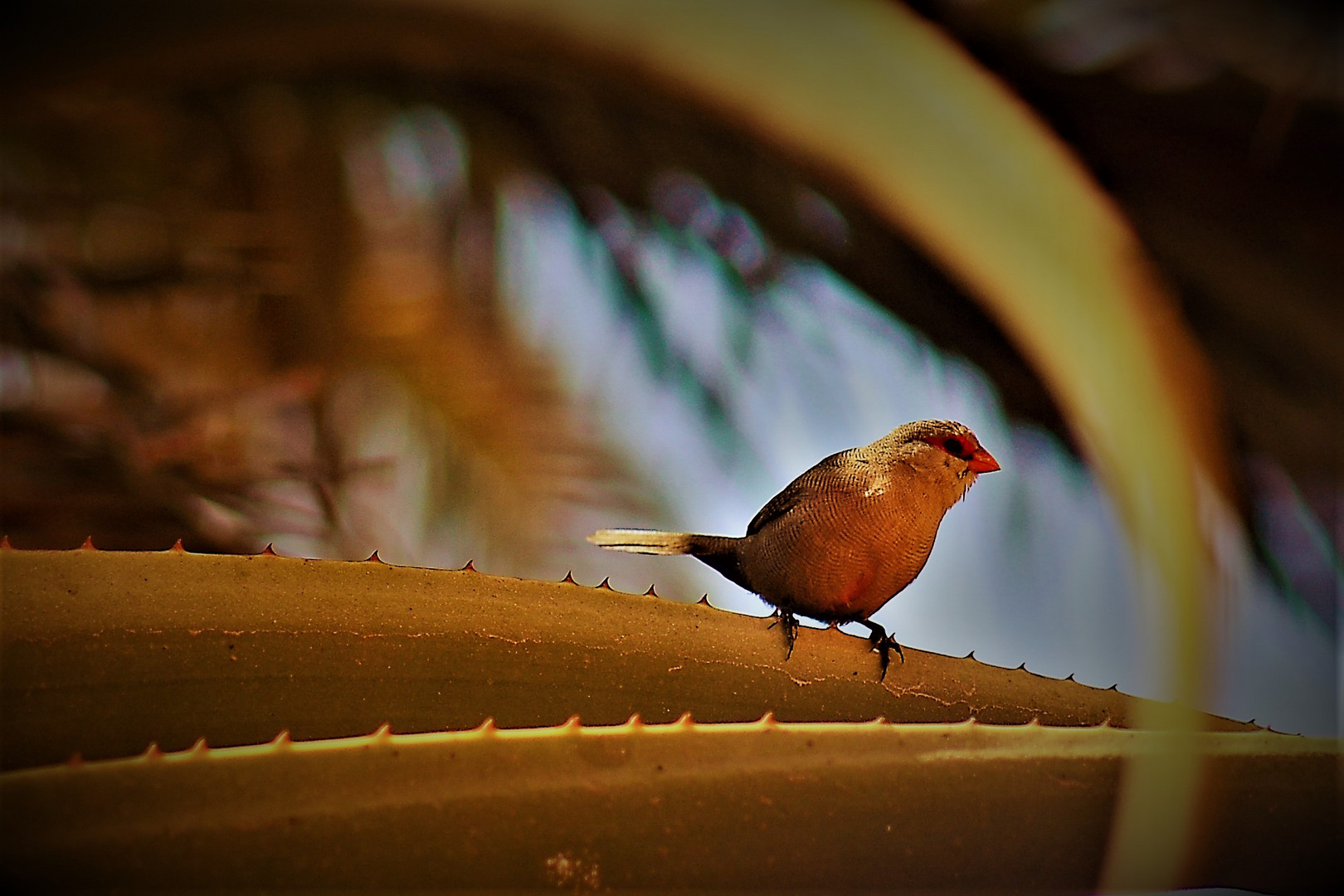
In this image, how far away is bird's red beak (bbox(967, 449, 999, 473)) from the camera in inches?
73.4

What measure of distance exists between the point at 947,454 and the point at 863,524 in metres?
0.25

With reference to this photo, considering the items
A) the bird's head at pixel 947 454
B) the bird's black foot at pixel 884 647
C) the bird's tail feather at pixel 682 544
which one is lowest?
the bird's black foot at pixel 884 647

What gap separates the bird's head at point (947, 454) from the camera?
182 centimetres

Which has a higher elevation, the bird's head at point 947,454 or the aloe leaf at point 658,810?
the bird's head at point 947,454

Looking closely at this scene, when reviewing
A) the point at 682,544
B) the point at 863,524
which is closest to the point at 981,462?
the point at 863,524

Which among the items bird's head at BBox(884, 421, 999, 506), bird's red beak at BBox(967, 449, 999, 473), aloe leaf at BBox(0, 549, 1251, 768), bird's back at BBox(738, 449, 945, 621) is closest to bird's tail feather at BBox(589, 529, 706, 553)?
bird's back at BBox(738, 449, 945, 621)

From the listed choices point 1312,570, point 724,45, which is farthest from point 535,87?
point 1312,570

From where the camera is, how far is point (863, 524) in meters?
1.73

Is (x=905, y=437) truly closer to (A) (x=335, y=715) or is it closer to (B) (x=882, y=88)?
(B) (x=882, y=88)

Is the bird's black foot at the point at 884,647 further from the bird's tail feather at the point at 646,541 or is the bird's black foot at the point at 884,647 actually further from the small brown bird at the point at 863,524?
the bird's tail feather at the point at 646,541

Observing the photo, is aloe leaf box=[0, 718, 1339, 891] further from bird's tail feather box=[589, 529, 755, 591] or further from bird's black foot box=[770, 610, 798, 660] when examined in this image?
bird's tail feather box=[589, 529, 755, 591]

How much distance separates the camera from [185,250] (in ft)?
9.70

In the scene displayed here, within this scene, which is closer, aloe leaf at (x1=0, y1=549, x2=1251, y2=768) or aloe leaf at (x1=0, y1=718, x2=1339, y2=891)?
aloe leaf at (x1=0, y1=718, x2=1339, y2=891)

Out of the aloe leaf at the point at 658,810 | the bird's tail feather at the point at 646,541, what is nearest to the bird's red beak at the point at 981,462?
the bird's tail feather at the point at 646,541
